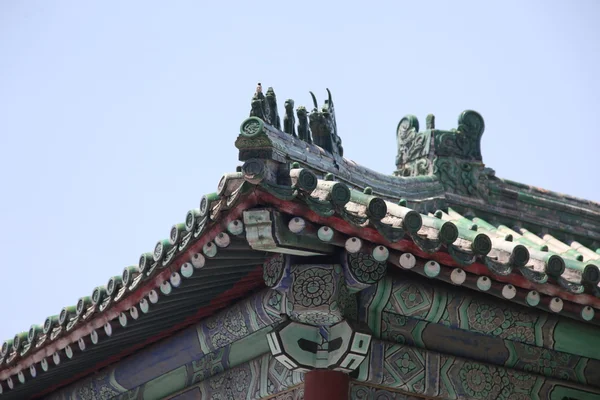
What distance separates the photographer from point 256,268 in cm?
905

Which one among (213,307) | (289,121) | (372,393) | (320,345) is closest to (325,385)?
(320,345)

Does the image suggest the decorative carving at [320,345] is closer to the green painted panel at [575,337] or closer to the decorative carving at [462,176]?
the green painted panel at [575,337]

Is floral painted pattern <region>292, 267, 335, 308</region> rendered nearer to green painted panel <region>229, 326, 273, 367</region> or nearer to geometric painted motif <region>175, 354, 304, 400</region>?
geometric painted motif <region>175, 354, 304, 400</region>

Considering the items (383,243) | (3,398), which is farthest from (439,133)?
(3,398)

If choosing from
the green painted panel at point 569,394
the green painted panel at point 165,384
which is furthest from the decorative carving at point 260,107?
the green painted panel at point 569,394

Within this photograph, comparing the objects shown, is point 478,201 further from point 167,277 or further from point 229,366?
point 167,277

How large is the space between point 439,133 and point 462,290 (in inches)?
136

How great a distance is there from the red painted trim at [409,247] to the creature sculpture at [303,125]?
1.55 metres

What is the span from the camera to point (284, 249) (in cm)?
812

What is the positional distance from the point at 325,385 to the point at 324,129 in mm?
2149

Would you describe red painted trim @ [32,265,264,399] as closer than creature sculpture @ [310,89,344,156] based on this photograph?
Yes

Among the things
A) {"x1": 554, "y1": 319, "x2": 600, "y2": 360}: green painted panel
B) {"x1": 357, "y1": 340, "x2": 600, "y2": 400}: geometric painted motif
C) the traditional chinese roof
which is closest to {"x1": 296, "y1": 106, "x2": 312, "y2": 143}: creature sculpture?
the traditional chinese roof

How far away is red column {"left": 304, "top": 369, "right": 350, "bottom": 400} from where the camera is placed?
28.7 feet

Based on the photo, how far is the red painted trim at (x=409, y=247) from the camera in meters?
7.84
